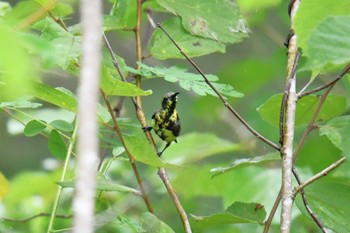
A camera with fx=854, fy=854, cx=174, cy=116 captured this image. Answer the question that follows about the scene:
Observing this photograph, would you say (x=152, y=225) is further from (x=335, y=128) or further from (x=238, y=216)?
(x=335, y=128)

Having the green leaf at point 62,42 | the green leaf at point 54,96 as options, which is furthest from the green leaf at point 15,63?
the green leaf at point 54,96

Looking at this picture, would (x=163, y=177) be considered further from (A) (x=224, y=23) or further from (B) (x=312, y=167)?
(B) (x=312, y=167)

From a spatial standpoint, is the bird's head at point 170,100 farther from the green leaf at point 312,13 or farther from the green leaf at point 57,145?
the green leaf at point 312,13

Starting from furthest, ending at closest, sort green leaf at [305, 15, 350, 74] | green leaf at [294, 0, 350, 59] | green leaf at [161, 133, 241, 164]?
green leaf at [161, 133, 241, 164] → green leaf at [294, 0, 350, 59] → green leaf at [305, 15, 350, 74]

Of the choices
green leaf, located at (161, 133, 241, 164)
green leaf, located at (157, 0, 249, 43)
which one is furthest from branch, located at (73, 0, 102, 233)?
green leaf, located at (161, 133, 241, 164)

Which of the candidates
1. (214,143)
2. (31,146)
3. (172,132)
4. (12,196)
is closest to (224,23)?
(172,132)

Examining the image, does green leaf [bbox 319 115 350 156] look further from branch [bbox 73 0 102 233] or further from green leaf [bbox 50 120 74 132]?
branch [bbox 73 0 102 233]
